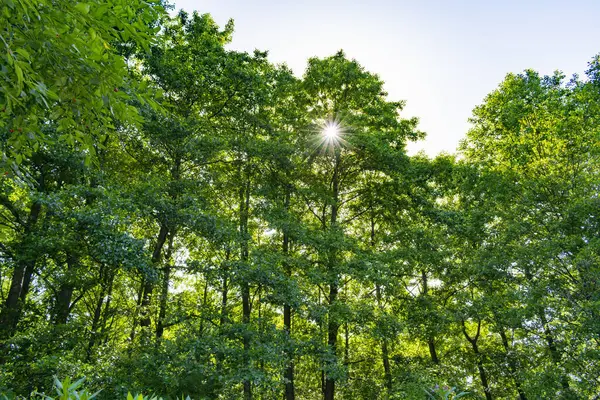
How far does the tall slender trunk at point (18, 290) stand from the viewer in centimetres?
928

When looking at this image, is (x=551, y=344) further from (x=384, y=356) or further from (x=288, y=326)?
(x=288, y=326)

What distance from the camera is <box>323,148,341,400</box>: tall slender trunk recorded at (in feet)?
37.7

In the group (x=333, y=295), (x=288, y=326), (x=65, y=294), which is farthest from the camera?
(x=288, y=326)

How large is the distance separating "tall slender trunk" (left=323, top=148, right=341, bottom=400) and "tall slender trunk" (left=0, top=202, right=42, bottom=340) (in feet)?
27.3

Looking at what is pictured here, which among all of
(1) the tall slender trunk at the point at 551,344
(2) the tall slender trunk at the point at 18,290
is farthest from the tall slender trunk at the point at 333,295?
(2) the tall slender trunk at the point at 18,290

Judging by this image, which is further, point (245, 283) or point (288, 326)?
point (288, 326)

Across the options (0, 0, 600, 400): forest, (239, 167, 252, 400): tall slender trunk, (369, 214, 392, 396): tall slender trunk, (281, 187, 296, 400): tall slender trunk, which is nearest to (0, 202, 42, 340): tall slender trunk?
(0, 0, 600, 400): forest

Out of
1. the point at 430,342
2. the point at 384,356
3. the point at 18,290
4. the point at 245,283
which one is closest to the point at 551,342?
the point at 430,342

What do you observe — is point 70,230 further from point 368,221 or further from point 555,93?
point 555,93

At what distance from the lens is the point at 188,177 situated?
1266 centimetres

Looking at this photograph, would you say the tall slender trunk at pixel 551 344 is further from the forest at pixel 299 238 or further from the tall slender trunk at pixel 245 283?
the tall slender trunk at pixel 245 283

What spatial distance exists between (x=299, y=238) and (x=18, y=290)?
29.1 feet

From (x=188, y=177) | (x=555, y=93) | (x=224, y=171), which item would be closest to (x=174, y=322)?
(x=188, y=177)

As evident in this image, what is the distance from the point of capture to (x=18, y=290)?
446 inches
